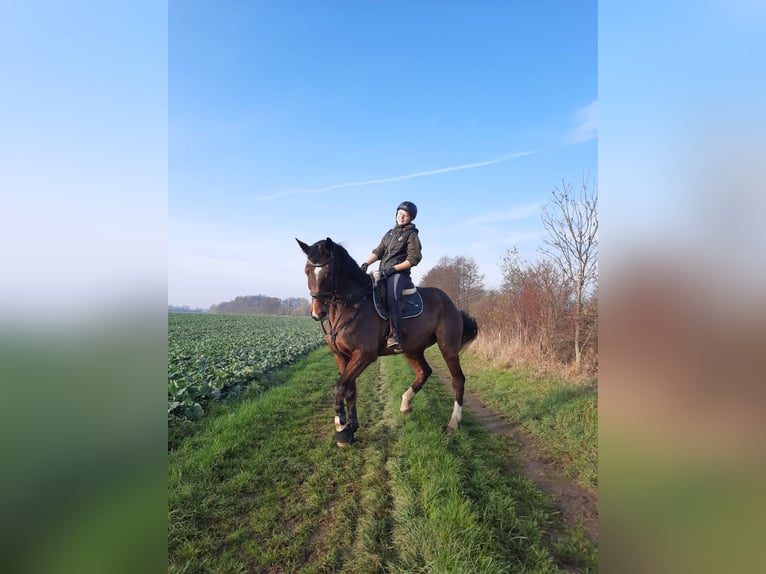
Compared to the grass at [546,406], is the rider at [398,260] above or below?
above

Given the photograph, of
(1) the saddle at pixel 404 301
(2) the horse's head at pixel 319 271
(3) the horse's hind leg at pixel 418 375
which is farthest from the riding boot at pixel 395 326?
(2) the horse's head at pixel 319 271

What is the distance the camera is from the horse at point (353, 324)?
16.6 feet

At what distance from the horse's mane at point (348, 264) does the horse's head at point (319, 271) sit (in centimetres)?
18

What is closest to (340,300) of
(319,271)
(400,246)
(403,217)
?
(319,271)

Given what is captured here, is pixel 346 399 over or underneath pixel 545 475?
over

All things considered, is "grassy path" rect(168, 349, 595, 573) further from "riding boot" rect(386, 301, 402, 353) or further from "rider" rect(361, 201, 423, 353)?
"rider" rect(361, 201, 423, 353)

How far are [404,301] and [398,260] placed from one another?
2.54 feet

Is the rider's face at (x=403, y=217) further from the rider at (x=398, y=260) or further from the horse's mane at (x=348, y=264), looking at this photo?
the horse's mane at (x=348, y=264)

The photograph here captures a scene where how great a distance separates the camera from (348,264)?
5.55 meters

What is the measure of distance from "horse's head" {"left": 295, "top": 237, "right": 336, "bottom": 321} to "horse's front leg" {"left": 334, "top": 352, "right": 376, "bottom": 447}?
1.05 m

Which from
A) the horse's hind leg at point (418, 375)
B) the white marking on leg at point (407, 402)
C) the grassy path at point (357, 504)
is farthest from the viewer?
the horse's hind leg at point (418, 375)

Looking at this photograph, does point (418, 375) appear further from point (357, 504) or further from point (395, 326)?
point (357, 504)
